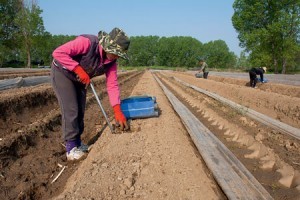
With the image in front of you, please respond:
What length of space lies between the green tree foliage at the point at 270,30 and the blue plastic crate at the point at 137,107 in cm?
3532

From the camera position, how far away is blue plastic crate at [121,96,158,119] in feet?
18.7

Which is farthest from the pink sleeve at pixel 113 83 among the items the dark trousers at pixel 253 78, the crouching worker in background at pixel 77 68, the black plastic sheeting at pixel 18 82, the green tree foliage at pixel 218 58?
the green tree foliage at pixel 218 58

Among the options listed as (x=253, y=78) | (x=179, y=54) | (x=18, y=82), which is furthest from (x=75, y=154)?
(x=179, y=54)

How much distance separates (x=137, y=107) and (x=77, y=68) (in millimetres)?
2229

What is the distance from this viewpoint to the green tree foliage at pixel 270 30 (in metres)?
37.7

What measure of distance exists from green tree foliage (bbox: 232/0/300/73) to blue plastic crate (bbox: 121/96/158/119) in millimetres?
35318

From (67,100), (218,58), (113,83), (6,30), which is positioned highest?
(6,30)

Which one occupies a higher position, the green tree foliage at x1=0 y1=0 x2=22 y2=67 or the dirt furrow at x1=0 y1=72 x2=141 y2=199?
the green tree foliage at x1=0 y1=0 x2=22 y2=67

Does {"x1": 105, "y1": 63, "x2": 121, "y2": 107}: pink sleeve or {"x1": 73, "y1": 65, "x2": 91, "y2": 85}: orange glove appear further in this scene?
{"x1": 105, "y1": 63, "x2": 121, "y2": 107}: pink sleeve

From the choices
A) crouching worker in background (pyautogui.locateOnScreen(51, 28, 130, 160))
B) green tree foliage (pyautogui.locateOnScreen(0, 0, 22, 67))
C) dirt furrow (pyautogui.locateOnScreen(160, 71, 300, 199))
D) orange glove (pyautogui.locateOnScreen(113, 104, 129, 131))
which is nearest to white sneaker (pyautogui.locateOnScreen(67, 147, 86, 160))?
crouching worker in background (pyautogui.locateOnScreen(51, 28, 130, 160))

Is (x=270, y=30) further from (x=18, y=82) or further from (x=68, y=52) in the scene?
(x=68, y=52)

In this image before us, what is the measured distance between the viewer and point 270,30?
3797cm

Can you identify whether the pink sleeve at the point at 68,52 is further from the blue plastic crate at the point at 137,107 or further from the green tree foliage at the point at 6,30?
the green tree foliage at the point at 6,30

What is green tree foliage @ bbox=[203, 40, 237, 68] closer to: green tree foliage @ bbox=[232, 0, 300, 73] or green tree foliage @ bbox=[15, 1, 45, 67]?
green tree foliage @ bbox=[232, 0, 300, 73]
